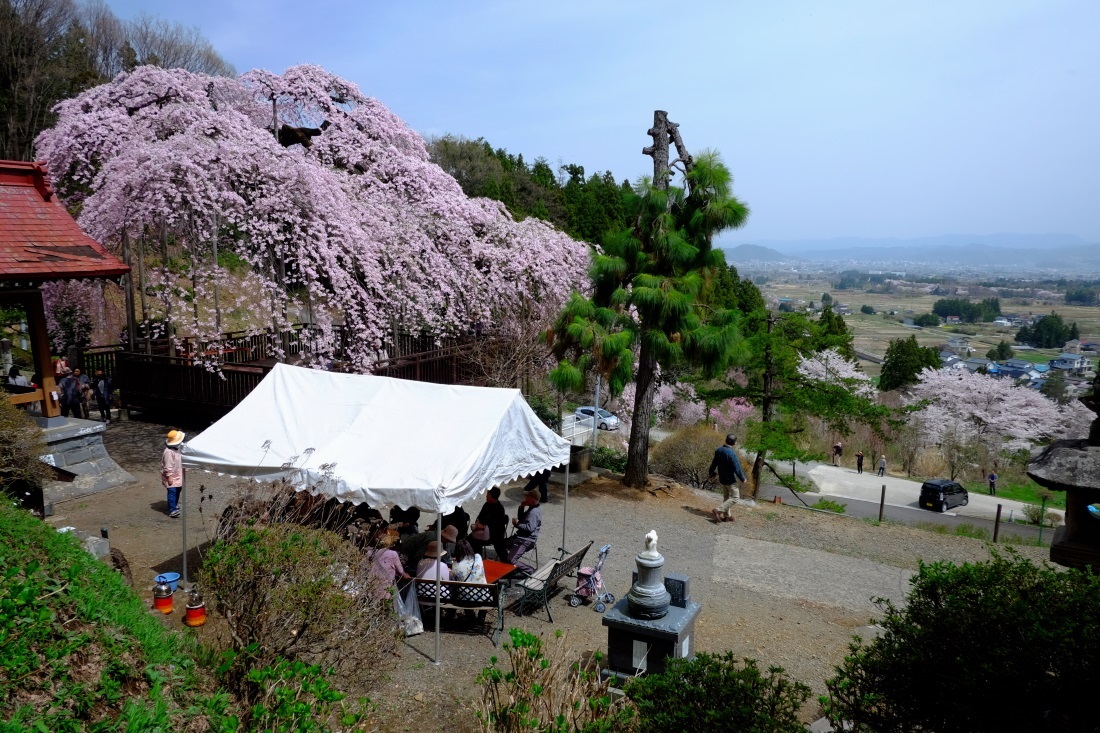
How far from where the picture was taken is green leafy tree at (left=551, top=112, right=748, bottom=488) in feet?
41.7

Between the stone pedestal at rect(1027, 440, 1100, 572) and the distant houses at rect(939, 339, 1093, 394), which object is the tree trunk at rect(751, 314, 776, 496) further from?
the distant houses at rect(939, 339, 1093, 394)

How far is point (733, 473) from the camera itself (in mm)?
12055

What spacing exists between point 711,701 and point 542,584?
4.13 m

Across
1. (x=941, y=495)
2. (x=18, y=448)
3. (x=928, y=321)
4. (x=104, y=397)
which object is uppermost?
(x=18, y=448)

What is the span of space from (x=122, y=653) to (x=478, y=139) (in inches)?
1719

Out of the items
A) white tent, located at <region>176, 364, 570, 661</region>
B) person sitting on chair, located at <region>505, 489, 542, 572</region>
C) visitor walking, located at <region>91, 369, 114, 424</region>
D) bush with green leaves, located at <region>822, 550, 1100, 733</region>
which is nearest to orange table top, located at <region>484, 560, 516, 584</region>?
person sitting on chair, located at <region>505, 489, 542, 572</region>

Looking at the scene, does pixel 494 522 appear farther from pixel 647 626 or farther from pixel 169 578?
pixel 169 578

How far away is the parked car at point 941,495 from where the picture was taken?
25.8 metres

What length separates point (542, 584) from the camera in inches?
304

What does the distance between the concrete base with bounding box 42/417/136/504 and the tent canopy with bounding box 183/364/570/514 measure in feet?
16.1

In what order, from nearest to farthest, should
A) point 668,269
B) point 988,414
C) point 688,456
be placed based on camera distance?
point 668,269
point 688,456
point 988,414

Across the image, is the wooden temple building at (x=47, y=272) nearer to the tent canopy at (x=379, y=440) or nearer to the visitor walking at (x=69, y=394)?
the visitor walking at (x=69, y=394)

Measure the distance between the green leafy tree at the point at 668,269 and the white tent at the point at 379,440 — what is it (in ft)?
14.5

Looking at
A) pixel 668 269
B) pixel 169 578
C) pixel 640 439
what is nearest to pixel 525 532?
pixel 169 578
